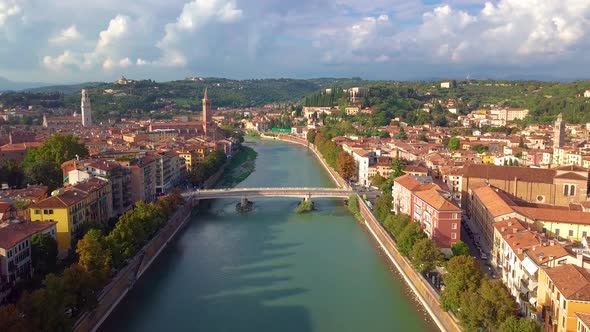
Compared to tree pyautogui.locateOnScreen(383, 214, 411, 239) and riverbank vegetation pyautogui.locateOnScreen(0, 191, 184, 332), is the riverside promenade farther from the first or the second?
riverbank vegetation pyautogui.locateOnScreen(0, 191, 184, 332)

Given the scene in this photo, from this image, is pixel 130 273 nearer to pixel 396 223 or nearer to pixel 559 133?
pixel 396 223

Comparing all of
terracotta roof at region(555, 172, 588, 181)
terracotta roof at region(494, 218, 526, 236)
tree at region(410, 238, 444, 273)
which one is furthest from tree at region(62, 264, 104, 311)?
terracotta roof at region(555, 172, 588, 181)

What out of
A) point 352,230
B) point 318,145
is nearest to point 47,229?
point 352,230

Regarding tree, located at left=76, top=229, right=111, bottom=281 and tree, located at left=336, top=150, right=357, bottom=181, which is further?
tree, located at left=336, top=150, right=357, bottom=181

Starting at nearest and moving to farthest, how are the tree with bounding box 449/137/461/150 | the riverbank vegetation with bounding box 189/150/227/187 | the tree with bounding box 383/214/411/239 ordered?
1. the tree with bounding box 383/214/411/239
2. the riverbank vegetation with bounding box 189/150/227/187
3. the tree with bounding box 449/137/461/150

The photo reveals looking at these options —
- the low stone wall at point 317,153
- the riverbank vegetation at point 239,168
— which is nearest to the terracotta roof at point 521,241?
the low stone wall at point 317,153

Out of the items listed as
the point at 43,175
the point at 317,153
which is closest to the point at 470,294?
the point at 43,175
